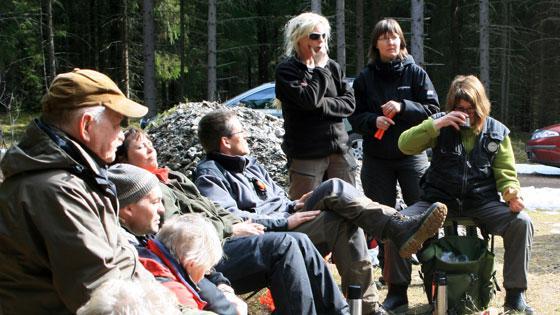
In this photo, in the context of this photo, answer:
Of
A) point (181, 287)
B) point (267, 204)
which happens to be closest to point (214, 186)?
point (267, 204)

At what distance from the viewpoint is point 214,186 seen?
407cm

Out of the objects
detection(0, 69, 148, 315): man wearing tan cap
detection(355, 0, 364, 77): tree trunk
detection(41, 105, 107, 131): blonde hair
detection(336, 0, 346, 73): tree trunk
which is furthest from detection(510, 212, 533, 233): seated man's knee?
detection(355, 0, 364, 77): tree trunk

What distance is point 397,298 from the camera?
4668mm

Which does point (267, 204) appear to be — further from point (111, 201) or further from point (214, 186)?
point (111, 201)

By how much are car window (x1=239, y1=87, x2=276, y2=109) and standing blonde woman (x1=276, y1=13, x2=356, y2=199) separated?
9051mm

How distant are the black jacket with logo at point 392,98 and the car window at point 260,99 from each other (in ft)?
28.9

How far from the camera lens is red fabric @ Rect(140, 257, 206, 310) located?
2.78 m

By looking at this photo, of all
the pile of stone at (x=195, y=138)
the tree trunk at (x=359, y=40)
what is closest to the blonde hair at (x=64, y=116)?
the pile of stone at (x=195, y=138)

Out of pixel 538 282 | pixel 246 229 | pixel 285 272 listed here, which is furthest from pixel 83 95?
pixel 538 282

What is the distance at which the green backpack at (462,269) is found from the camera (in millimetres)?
4367

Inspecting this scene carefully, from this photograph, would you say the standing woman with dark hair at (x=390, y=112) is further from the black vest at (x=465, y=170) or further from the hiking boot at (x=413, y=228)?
the hiking boot at (x=413, y=228)

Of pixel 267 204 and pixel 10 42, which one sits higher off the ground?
pixel 10 42

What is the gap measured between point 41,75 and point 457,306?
24.1m

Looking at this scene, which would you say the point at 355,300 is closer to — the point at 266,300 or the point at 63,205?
the point at 266,300
